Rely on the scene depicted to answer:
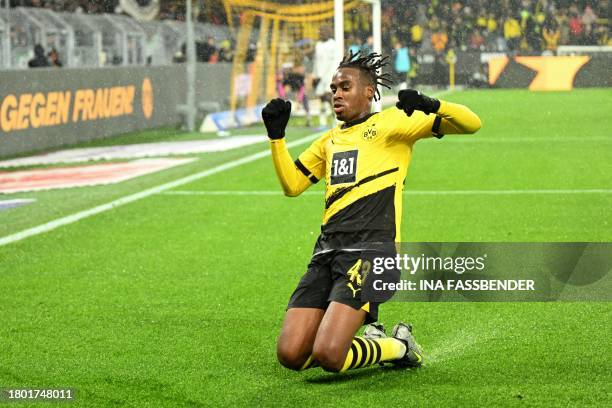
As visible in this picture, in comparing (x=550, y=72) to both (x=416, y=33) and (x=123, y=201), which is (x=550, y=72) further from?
(x=123, y=201)

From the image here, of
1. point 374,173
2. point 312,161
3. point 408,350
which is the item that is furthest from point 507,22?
point 408,350

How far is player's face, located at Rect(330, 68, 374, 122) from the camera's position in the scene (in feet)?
21.5

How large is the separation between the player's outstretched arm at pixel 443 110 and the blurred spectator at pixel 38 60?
16.0m

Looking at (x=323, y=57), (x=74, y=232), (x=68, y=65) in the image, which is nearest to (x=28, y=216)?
(x=74, y=232)

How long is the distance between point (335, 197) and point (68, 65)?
56.1 ft

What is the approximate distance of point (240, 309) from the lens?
809cm

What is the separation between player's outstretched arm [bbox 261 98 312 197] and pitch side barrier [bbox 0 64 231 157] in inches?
497

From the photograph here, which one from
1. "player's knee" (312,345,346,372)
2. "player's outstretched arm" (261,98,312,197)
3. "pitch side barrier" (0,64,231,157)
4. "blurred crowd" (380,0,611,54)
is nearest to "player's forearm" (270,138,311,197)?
"player's outstretched arm" (261,98,312,197)

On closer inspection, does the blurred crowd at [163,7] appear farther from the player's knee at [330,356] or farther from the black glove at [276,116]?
the player's knee at [330,356]

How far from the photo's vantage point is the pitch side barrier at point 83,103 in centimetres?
1922

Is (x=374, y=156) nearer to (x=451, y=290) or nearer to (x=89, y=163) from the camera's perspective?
(x=451, y=290)

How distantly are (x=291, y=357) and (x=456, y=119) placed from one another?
1.44 m

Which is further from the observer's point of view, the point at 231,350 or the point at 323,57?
the point at 323,57

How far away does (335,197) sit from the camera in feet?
21.5
